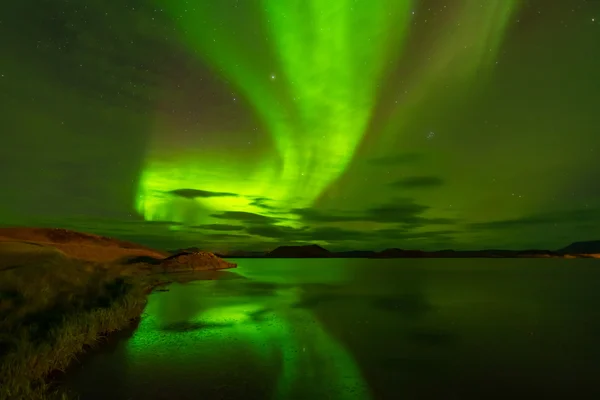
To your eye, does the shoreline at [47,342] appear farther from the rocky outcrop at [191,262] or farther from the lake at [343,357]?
the rocky outcrop at [191,262]

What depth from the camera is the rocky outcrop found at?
99.4 metres

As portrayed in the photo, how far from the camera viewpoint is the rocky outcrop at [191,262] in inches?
3915

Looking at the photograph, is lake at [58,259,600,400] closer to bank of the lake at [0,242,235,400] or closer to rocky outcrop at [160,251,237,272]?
bank of the lake at [0,242,235,400]

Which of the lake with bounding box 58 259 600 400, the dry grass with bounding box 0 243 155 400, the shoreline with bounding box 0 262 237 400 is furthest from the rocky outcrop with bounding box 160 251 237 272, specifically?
the shoreline with bounding box 0 262 237 400

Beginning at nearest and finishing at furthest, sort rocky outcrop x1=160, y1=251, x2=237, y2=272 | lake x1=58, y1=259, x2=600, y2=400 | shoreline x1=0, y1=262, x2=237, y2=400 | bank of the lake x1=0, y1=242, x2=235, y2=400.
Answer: shoreline x1=0, y1=262, x2=237, y2=400, bank of the lake x1=0, y1=242, x2=235, y2=400, lake x1=58, y1=259, x2=600, y2=400, rocky outcrop x1=160, y1=251, x2=237, y2=272

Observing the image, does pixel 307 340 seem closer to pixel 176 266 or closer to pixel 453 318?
pixel 453 318

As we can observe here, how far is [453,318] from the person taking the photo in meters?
32.9

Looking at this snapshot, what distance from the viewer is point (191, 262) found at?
109375mm

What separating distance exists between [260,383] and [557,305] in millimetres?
41669

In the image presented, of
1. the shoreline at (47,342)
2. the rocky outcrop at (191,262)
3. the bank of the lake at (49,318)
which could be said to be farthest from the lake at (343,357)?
the rocky outcrop at (191,262)

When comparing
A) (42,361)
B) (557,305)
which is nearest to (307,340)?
(42,361)

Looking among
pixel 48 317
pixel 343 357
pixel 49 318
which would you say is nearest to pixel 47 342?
pixel 49 318

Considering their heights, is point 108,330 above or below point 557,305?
below

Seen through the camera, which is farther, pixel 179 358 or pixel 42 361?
pixel 179 358
